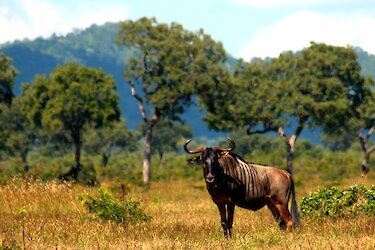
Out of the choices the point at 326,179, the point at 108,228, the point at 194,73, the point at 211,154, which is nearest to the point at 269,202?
the point at 211,154

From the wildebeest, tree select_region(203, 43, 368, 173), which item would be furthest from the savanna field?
tree select_region(203, 43, 368, 173)

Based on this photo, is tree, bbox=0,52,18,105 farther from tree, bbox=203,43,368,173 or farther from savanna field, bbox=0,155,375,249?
savanna field, bbox=0,155,375,249

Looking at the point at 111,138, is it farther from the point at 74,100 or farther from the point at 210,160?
the point at 210,160

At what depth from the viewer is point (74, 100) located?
142 feet

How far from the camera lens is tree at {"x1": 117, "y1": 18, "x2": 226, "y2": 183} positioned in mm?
42219

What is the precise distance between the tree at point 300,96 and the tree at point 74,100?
7552 mm

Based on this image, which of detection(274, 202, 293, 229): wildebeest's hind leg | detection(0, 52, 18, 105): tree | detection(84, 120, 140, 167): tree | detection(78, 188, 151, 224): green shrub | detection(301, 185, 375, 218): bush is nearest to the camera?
detection(274, 202, 293, 229): wildebeest's hind leg

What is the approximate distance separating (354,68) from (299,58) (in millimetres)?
4359

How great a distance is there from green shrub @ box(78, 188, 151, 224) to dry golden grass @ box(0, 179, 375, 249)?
1.28ft

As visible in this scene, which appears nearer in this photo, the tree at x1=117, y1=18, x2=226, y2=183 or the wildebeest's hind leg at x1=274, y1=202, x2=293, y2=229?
the wildebeest's hind leg at x1=274, y1=202, x2=293, y2=229

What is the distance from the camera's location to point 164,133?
13150 cm

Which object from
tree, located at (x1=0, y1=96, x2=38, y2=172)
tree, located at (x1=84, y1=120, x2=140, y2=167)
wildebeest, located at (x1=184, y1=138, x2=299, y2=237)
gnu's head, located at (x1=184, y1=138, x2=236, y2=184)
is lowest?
tree, located at (x1=84, y1=120, x2=140, y2=167)

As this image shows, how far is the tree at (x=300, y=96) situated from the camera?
44625 mm

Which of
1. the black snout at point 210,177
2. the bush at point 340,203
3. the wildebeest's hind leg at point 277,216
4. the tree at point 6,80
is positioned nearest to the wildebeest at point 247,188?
the wildebeest's hind leg at point 277,216
